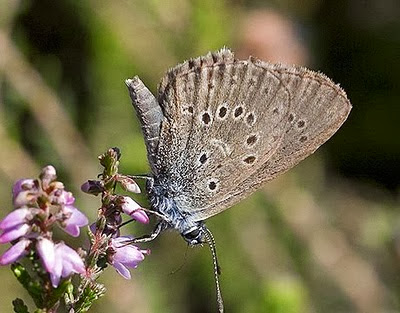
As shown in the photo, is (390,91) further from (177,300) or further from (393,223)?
(177,300)

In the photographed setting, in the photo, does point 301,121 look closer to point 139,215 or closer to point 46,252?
point 139,215

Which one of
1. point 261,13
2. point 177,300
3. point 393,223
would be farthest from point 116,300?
point 261,13

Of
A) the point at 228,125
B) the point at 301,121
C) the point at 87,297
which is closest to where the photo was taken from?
the point at 87,297

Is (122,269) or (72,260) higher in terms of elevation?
(72,260)

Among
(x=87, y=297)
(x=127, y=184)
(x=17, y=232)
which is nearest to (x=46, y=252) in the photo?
(x=17, y=232)

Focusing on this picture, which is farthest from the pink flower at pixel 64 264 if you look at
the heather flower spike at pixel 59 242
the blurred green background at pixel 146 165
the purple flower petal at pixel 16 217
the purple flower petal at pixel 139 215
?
the blurred green background at pixel 146 165

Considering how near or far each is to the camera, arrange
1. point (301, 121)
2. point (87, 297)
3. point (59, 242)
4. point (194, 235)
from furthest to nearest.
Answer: point (301, 121) < point (194, 235) < point (87, 297) < point (59, 242)

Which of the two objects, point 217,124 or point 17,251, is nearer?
point 17,251
